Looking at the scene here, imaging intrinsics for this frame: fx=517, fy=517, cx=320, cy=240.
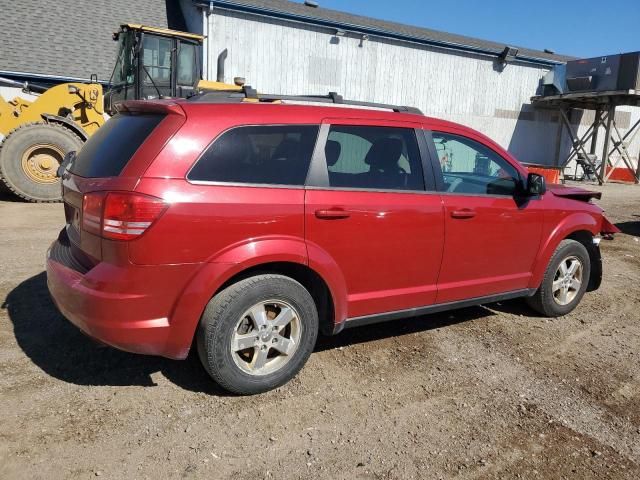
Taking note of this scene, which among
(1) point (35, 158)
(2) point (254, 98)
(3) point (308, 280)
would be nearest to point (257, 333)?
(3) point (308, 280)

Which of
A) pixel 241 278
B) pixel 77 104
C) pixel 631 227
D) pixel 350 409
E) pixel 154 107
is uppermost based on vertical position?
pixel 77 104

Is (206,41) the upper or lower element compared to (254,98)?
upper

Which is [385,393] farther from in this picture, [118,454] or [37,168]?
[37,168]

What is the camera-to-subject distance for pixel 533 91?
2125 cm

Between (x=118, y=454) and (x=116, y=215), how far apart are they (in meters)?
1.24

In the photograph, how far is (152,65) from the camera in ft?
34.8

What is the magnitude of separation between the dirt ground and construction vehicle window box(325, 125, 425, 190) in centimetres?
131

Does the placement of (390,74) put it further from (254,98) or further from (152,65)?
(254,98)

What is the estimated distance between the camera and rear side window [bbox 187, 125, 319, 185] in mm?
3006

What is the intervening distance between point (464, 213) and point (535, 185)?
0.80 metres

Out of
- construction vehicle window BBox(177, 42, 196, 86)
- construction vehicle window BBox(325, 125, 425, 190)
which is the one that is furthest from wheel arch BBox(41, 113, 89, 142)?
construction vehicle window BBox(325, 125, 425, 190)

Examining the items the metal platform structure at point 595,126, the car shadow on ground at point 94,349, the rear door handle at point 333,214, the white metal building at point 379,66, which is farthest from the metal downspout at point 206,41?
the metal platform structure at point 595,126

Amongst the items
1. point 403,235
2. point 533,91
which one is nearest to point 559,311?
point 403,235

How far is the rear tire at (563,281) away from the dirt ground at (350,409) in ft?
1.00
